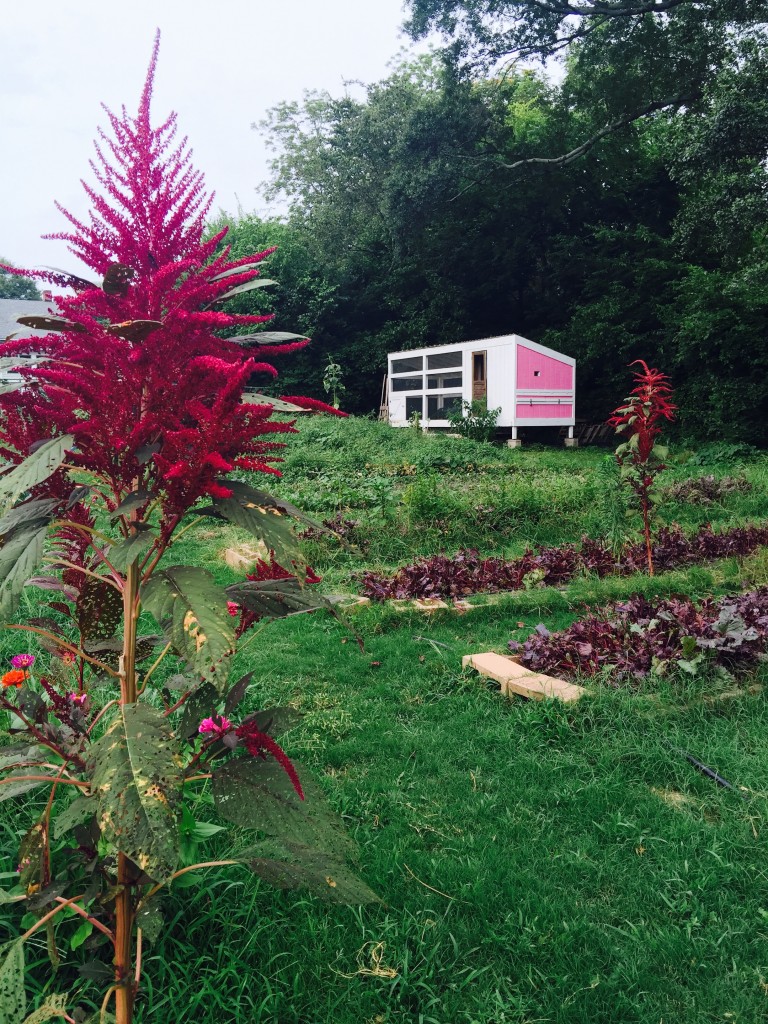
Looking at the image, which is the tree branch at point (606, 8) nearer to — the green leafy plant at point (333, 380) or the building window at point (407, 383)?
the building window at point (407, 383)

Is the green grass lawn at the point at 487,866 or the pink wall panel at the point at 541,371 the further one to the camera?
the pink wall panel at the point at 541,371

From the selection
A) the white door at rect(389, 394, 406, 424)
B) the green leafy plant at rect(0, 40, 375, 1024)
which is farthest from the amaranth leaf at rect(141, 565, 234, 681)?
the white door at rect(389, 394, 406, 424)

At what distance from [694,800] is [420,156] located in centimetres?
1683

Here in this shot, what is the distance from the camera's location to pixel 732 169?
12.0 m

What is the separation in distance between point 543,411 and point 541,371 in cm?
86

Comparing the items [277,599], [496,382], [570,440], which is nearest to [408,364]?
A: [496,382]

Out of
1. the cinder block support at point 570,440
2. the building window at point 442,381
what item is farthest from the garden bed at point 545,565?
the building window at point 442,381

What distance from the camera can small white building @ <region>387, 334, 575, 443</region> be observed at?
1466cm

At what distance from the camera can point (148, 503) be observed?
1.11m

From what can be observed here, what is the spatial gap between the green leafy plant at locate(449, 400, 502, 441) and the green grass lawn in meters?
10.9

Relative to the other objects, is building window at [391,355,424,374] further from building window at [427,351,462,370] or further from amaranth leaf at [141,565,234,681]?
amaranth leaf at [141,565,234,681]

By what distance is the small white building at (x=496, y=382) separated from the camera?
14.7m

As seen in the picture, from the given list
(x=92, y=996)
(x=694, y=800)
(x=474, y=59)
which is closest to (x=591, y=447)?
(x=474, y=59)

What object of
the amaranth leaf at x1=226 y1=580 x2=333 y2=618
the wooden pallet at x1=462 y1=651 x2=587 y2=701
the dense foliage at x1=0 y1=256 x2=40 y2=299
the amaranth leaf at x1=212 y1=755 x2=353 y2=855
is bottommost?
the wooden pallet at x1=462 y1=651 x2=587 y2=701
